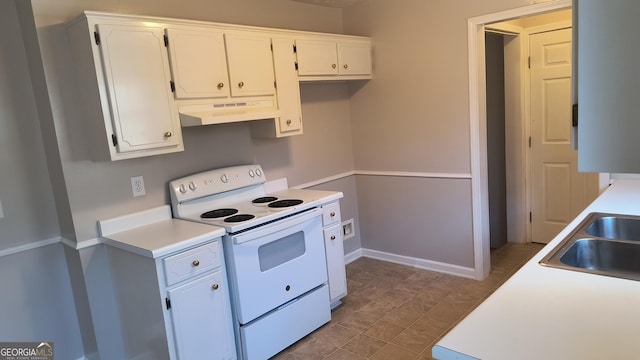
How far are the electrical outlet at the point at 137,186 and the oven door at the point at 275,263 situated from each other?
0.68 metres

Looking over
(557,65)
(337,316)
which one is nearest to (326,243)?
(337,316)

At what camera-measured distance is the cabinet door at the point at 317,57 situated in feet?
10.8

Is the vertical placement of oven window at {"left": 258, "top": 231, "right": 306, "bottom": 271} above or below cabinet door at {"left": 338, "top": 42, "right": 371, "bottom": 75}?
below

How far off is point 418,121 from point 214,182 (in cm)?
182

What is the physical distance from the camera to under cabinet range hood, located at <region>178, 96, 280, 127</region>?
8.39 ft

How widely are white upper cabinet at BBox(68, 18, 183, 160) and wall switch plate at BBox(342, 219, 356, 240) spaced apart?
6.89 feet

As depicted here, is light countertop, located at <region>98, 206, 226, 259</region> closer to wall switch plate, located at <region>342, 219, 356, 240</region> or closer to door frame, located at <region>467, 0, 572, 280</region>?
wall switch plate, located at <region>342, 219, 356, 240</region>

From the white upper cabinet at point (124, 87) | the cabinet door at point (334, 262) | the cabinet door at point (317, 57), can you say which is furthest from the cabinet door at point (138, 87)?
the cabinet door at point (334, 262)

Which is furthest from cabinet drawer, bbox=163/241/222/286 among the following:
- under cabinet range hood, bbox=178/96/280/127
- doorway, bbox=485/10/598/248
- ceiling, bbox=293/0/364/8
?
doorway, bbox=485/10/598/248

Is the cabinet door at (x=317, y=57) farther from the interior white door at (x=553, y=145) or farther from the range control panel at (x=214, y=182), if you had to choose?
the interior white door at (x=553, y=145)

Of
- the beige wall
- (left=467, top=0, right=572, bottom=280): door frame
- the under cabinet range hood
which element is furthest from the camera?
the beige wall

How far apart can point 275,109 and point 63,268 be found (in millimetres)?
1683

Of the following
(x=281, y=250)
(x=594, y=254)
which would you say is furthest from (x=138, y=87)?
(x=594, y=254)

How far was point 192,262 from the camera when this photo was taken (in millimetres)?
2289
